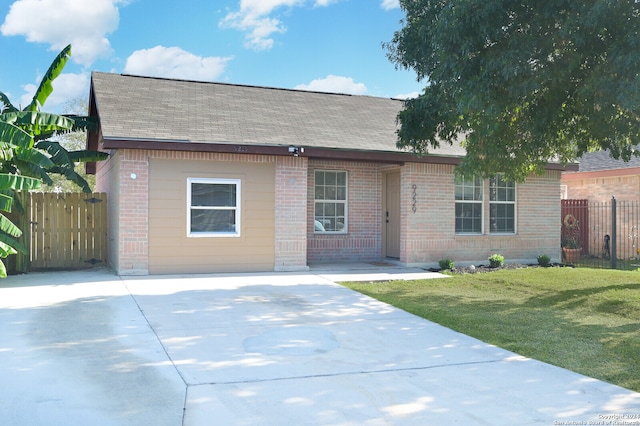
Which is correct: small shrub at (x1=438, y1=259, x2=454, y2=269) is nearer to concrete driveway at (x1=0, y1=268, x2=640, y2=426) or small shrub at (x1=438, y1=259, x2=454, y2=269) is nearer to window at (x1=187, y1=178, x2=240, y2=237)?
window at (x1=187, y1=178, x2=240, y2=237)

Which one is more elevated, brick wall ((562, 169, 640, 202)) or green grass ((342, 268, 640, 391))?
brick wall ((562, 169, 640, 202))

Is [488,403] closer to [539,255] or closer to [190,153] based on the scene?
[190,153]

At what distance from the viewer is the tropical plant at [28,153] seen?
37.5 feet

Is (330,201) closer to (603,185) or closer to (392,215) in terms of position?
(392,215)

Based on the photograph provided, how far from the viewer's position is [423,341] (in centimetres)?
721

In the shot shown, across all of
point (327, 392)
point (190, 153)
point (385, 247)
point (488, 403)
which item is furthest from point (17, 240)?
point (488, 403)

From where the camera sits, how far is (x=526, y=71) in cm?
933

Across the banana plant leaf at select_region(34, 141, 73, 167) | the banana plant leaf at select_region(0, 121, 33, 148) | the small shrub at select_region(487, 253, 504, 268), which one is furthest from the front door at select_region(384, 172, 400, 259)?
the banana plant leaf at select_region(0, 121, 33, 148)

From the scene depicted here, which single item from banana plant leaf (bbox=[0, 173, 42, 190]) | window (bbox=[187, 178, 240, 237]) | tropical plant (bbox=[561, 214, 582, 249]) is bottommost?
tropical plant (bbox=[561, 214, 582, 249])

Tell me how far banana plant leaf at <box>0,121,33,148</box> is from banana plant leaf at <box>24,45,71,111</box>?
3.24 metres

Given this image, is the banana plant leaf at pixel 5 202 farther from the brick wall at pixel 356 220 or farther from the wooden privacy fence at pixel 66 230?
the brick wall at pixel 356 220

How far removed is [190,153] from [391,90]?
11.6m

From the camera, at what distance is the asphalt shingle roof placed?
43.6 feet

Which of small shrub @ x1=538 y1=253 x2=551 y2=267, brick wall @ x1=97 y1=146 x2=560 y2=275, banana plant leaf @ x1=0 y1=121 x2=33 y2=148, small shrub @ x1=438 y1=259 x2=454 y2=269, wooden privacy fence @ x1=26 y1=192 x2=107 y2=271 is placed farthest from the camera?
small shrub @ x1=538 y1=253 x2=551 y2=267
